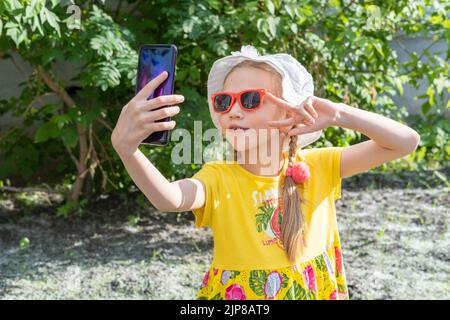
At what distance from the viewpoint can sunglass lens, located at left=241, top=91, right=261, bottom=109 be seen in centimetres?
221

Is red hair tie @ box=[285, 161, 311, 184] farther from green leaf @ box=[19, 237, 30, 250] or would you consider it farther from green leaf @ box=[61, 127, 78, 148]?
green leaf @ box=[19, 237, 30, 250]

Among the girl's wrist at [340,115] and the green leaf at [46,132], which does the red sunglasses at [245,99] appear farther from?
the green leaf at [46,132]

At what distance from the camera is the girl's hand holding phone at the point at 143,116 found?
1832 millimetres

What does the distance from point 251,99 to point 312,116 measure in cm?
23

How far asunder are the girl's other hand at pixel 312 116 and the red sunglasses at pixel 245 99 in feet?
0.39

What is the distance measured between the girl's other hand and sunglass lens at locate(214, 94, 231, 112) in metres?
0.18

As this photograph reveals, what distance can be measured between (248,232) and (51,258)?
227cm

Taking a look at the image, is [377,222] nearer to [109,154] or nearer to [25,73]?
[109,154]

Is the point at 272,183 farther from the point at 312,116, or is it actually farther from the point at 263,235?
the point at 312,116

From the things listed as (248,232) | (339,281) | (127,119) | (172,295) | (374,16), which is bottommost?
(172,295)

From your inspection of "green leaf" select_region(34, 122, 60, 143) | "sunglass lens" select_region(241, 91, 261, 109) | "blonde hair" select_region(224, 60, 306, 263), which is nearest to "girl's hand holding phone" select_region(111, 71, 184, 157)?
"sunglass lens" select_region(241, 91, 261, 109)

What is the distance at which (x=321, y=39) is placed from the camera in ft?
14.9

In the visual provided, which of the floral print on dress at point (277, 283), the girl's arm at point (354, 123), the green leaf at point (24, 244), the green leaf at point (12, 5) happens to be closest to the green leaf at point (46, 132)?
the green leaf at point (24, 244)

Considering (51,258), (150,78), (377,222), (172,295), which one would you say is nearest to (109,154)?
(51,258)
